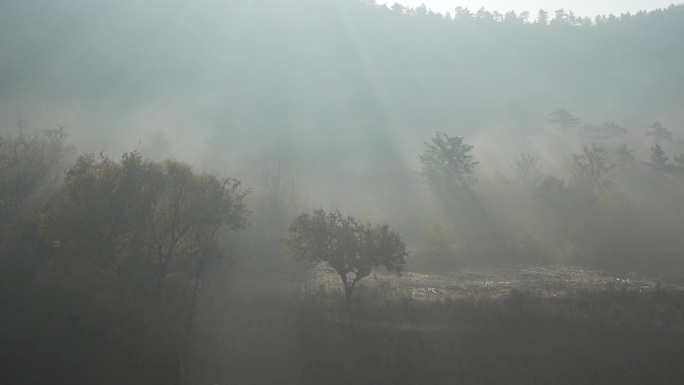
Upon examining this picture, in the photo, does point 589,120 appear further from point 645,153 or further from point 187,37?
point 187,37

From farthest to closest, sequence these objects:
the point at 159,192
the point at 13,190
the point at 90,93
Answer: the point at 90,93 → the point at 13,190 → the point at 159,192

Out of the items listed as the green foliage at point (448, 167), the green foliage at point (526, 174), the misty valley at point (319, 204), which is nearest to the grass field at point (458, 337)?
the misty valley at point (319, 204)

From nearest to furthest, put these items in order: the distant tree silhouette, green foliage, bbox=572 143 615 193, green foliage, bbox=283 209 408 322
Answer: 1. green foliage, bbox=283 209 408 322
2. green foliage, bbox=572 143 615 193
3. the distant tree silhouette

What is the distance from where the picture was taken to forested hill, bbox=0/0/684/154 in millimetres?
106688

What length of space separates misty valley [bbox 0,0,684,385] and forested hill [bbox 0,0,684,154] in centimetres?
101

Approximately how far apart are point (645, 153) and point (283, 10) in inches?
4826

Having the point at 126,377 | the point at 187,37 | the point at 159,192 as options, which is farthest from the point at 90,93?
the point at 126,377

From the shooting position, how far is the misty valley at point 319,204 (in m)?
26.0

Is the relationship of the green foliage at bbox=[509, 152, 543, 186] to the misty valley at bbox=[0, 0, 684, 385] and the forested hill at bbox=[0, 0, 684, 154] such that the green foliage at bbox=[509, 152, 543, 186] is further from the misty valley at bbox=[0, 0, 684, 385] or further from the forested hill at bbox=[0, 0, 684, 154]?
the forested hill at bbox=[0, 0, 684, 154]

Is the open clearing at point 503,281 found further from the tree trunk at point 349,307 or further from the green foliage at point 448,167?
the green foliage at point 448,167

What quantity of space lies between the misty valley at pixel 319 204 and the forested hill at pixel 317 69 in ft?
3.31

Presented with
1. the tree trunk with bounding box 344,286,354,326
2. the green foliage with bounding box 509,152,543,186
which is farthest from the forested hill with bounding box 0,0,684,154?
the tree trunk with bounding box 344,286,354,326

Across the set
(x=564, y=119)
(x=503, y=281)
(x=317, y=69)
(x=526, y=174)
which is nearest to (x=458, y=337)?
(x=503, y=281)

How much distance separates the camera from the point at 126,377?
23.3m
